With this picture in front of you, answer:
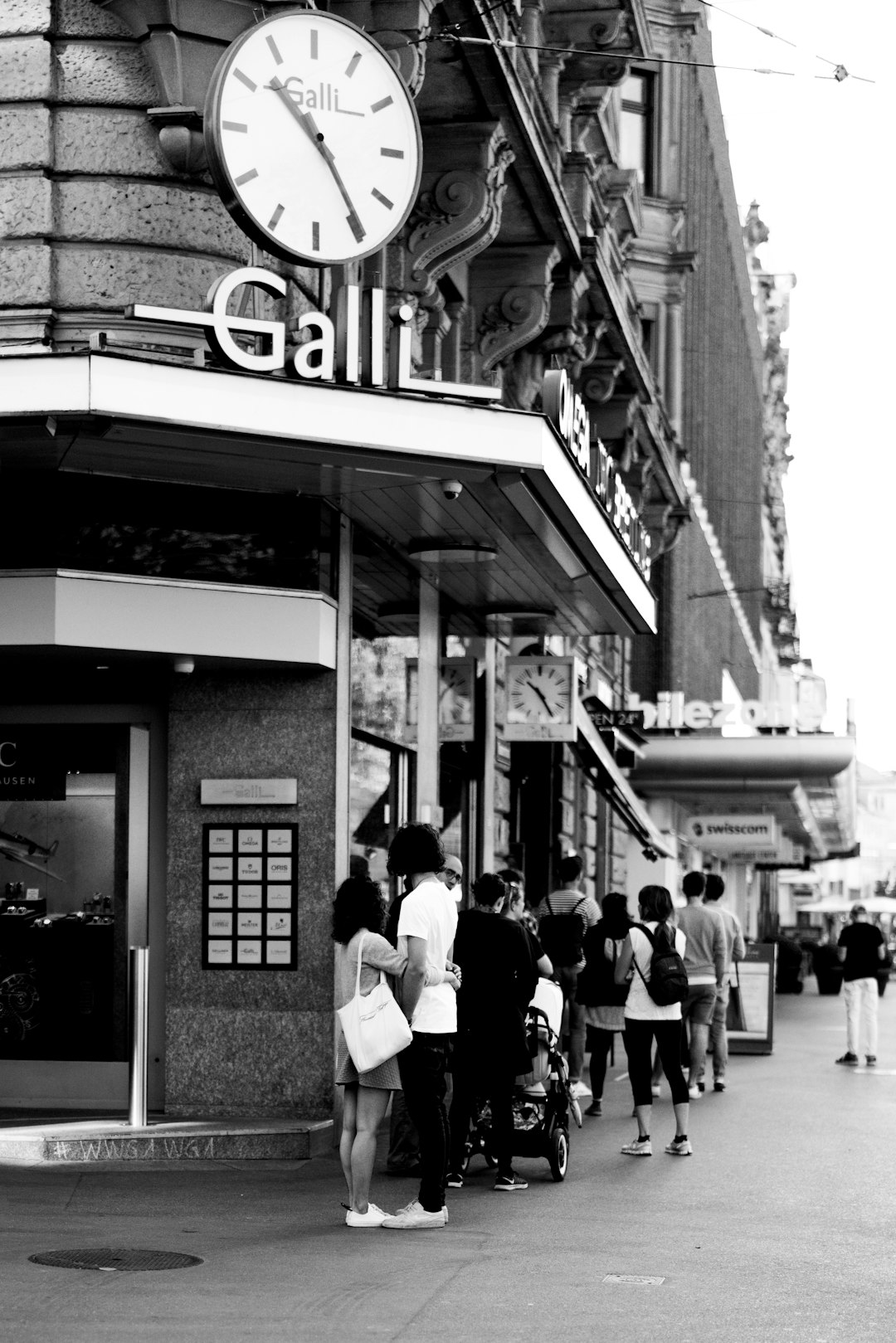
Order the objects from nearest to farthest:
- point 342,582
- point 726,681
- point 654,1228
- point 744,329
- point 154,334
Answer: point 654,1228 < point 154,334 < point 342,582 < point 726,681 < point 744,329

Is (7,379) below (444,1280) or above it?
above

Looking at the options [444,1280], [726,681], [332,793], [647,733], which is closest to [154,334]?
[332,793]

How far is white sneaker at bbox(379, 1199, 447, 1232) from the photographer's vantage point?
9.62 meters

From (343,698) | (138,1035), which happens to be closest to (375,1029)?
(138,1035)

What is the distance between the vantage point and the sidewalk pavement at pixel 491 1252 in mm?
7543

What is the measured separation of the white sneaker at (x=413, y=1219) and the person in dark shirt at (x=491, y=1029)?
4.43ft

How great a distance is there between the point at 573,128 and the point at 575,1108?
14.5 m

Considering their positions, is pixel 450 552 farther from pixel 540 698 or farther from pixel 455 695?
pixel 540 698

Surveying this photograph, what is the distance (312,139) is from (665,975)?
545cm

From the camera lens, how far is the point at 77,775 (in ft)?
44.0

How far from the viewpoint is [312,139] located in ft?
41.2

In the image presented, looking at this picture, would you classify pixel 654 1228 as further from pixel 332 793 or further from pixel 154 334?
pixel 154 334

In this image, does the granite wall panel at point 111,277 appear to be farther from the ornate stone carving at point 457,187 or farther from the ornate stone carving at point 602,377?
the ornate stone carving at point 602,377

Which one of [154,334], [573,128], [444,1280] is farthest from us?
[573,128]
